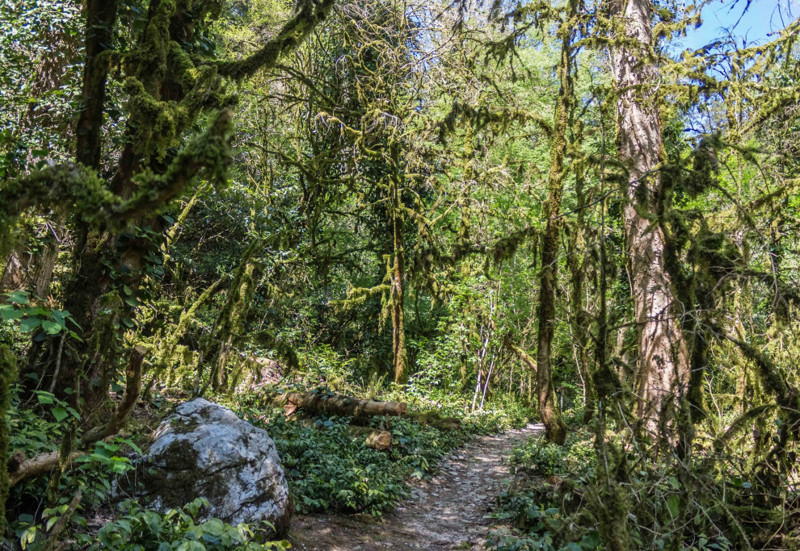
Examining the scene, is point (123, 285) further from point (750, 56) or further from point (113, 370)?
point (750, 56)

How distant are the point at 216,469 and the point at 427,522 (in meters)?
2.85

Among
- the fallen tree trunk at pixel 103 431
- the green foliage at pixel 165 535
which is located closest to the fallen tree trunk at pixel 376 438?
the green foliage at pixel 165 535

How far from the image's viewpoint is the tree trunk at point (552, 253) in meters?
8.30

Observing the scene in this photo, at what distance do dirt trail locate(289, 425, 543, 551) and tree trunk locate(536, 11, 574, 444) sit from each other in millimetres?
1243

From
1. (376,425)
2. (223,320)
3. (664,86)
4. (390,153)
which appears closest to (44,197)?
(223,320)

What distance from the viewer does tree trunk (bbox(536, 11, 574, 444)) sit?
27.2ft

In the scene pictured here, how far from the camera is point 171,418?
5.02 m

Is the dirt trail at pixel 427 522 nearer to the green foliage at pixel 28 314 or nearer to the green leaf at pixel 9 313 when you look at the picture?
the green foliage at pixel 28 314

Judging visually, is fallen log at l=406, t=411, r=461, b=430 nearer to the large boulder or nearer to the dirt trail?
the dirt trail

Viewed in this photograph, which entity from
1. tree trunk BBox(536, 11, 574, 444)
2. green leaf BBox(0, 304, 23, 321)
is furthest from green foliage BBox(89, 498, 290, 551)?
tree trunk BBox(536, 11, 574, 444)

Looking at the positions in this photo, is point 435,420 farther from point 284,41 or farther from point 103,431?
point 103,431

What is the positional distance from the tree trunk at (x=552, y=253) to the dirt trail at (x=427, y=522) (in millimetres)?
1243

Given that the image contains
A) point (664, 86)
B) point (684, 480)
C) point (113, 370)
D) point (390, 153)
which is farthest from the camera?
point (390, 153)

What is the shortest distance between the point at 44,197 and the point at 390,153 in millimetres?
10167
